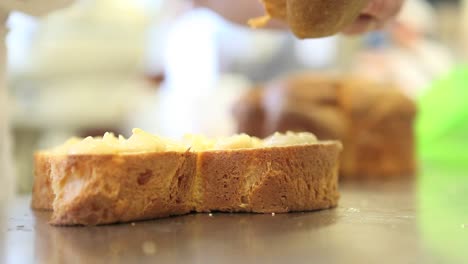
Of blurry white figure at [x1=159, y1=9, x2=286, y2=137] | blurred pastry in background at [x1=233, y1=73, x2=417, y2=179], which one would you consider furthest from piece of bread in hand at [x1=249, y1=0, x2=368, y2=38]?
blurry white figure at [x1=159, y1=9, x2=286, y2=137]

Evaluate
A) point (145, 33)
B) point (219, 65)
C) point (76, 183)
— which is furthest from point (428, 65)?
point (76, 183)

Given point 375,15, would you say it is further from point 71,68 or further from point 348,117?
point 71,68

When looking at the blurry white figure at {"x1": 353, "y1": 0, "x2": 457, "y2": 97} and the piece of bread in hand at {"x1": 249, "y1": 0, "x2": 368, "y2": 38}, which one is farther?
the blurry white figure at {"x1": 353, "y1": 0, "x2": 457, "y2": 97}

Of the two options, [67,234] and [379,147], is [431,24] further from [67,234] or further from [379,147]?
[67,234]

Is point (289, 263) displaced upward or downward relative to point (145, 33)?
downward

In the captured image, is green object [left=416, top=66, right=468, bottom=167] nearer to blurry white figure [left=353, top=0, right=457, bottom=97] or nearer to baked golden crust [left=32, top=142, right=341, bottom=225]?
blurry white figure [left=353, top=0, right=457, bottom=97]

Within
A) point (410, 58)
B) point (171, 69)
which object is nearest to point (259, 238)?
point (410, 58)

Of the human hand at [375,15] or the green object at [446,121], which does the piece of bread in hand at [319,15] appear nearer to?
the human hand at [375,15]
